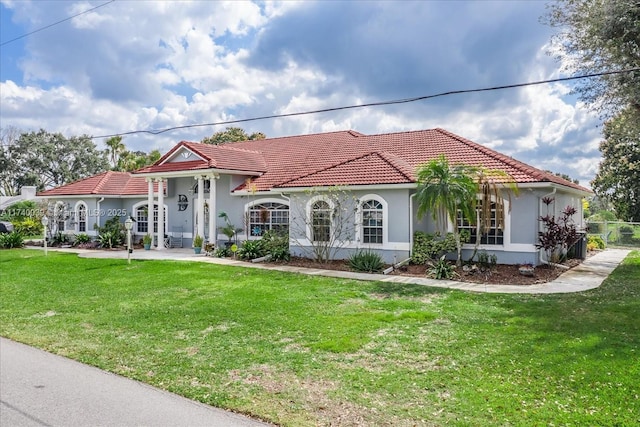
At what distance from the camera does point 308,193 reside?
58.0 ft

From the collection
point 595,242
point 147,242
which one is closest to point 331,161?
point 147,242

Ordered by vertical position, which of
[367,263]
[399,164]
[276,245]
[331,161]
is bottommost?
[367,263]

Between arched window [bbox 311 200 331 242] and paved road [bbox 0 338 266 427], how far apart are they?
36.2ft

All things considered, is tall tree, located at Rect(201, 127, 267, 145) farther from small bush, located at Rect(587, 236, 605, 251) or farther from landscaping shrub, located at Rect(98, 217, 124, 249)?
small bush, located at Rect(587, 236, 605, 251)

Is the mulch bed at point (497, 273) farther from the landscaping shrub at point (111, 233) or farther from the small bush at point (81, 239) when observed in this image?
the small bush at point (81, 239)

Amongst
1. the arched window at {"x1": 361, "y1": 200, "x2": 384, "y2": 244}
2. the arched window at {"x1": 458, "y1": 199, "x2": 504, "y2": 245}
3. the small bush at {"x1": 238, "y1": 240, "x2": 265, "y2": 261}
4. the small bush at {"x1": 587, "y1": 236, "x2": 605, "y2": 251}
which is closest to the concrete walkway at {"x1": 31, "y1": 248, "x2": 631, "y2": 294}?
the small bush at {"x1": 238, "y1": 240, "x2": 265, "y2": 261}

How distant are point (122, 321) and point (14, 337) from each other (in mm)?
1902

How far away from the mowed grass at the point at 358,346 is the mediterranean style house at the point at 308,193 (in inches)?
140

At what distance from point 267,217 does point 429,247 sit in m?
8.35

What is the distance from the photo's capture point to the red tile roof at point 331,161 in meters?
16.9

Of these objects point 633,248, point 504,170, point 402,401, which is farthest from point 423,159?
point 633,248

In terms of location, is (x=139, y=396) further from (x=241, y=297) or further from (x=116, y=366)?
(x=241, y=297)

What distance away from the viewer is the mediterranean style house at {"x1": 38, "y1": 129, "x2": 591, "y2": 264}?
16.0 m

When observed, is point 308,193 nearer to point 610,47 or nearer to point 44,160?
point 610,47
